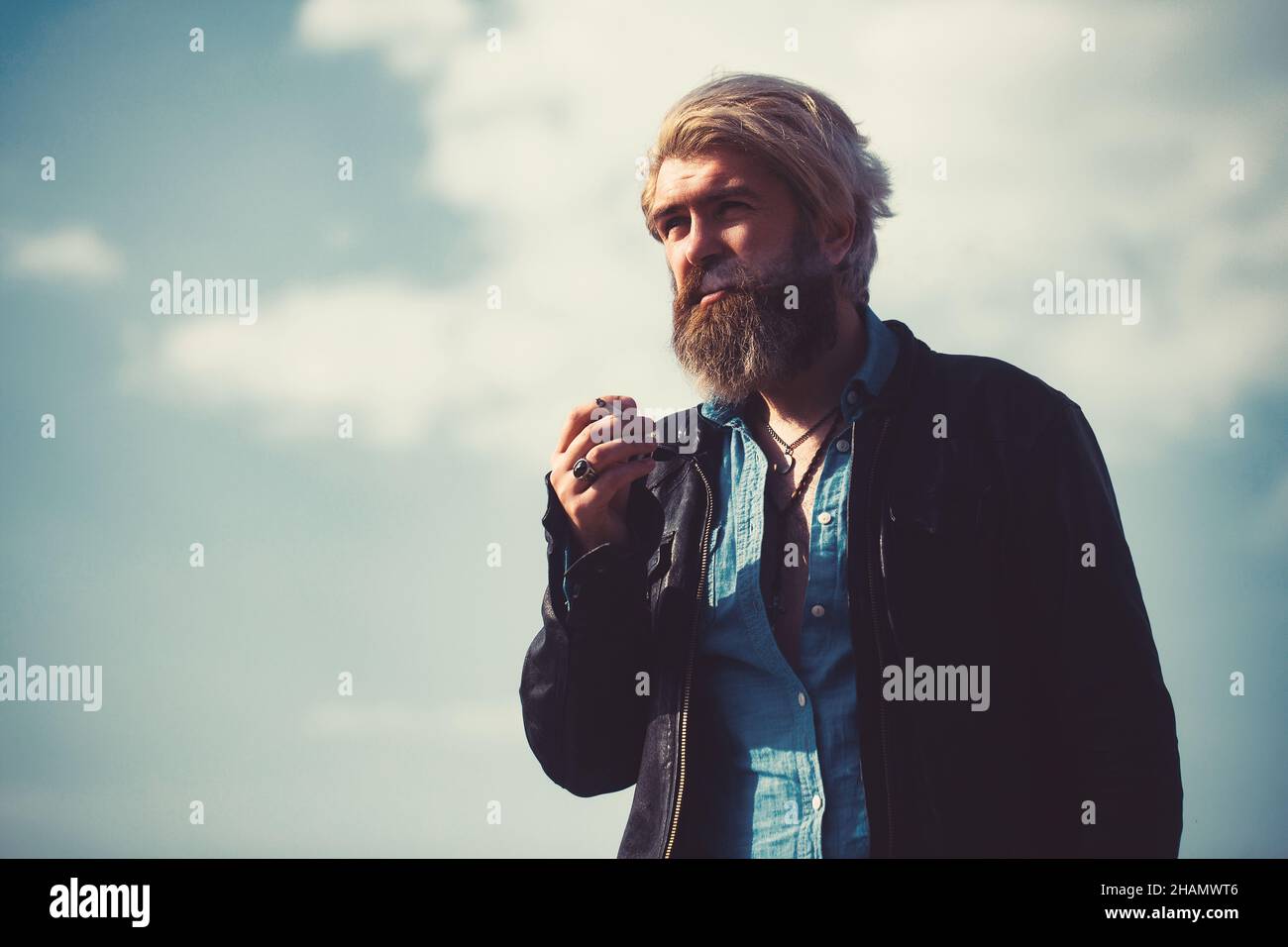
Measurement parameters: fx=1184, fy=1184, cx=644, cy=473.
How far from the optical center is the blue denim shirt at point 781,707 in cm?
318

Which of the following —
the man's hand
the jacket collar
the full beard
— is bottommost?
the man's hand

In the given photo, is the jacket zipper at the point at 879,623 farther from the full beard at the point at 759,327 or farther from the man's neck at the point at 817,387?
the full beard at the point at 759,327

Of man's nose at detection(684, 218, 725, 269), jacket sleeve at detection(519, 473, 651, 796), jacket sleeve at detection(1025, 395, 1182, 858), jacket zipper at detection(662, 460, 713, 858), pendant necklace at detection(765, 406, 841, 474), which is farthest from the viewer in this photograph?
man's nose at detection(684, 218, 725, 269)

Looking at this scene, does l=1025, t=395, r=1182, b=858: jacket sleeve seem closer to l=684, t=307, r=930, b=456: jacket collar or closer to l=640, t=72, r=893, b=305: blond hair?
l=684, t=307, r=930, b=456: jacket collar

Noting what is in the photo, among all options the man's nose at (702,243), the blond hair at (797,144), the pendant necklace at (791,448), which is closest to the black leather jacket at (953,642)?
the pendant necklace at (791,448)

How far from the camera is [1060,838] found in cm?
308

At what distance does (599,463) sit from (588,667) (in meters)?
0.63

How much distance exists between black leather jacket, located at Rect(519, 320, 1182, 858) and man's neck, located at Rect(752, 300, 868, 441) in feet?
0.76

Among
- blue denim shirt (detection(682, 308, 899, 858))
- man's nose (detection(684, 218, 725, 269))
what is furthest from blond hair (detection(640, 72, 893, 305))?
blue denim shirt (detection(682, 308, 899, 858))

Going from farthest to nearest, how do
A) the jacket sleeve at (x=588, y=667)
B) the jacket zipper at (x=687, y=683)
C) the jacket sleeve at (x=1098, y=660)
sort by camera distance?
the jacket sleeve at (x=588, y=667) < the jacket zipper at (x=687, y=683) < the jacket sleeve at (x=1098, y=660)

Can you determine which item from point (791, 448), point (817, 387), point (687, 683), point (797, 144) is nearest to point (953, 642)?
point (687, 683)

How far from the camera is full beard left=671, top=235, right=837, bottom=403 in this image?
3.95 metres

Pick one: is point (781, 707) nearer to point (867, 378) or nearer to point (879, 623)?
point (879, 623)
